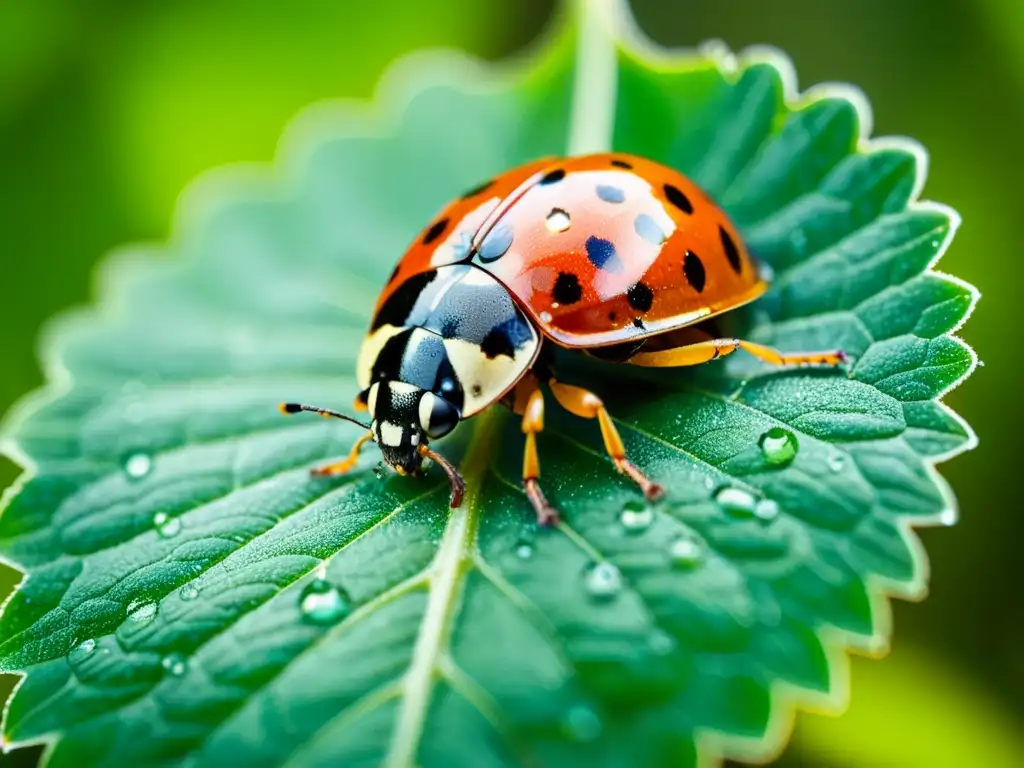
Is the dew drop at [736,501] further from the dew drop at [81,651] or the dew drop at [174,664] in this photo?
the dew drop at [81,651]

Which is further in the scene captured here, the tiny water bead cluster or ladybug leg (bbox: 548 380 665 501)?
ladybug leg (bbox: 548 380 665 501)

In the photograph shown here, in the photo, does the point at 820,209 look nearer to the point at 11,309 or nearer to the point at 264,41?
the point at 264,41

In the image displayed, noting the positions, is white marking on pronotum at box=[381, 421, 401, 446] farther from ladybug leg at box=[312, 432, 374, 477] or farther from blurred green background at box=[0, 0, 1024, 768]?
blurred green background at box=[0, 0, 1024, 768]

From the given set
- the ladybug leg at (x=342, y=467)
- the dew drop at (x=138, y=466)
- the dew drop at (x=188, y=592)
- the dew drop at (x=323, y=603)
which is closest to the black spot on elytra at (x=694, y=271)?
the ladybug leg at (x=342, y=467)

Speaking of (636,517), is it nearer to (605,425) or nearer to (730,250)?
(605,425)


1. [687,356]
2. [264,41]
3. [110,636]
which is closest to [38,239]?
[264,41]

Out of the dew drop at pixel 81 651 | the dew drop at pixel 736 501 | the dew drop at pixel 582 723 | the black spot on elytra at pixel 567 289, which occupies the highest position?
the black spot on elytra at pixel 567 289

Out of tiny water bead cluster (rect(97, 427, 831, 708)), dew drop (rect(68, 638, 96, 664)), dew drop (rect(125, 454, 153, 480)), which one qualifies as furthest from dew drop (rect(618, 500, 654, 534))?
dew drop (rect(125, 454, 153, 480))
